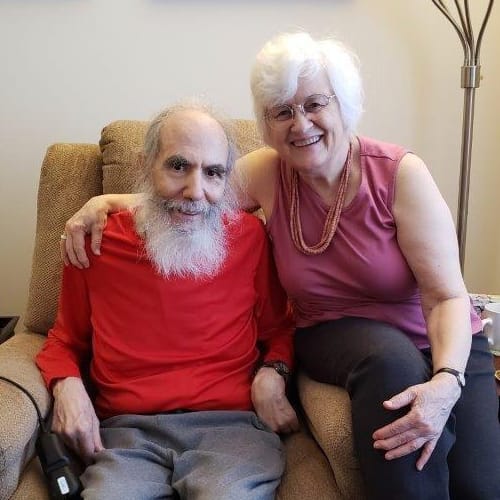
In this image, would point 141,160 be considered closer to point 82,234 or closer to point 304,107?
point 82,234

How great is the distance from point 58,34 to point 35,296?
0.86 metres

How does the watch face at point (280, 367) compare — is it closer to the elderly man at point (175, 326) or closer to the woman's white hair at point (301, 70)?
the elderly man at point (175, 326)

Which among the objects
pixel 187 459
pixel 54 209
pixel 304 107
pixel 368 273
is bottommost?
pixel 187 459

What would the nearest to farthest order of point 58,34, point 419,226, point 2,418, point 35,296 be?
point 2,418, point 419,226, point 35,296, point 58,34

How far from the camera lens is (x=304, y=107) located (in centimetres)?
125

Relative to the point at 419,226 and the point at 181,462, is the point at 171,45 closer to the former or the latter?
the point at 419,226

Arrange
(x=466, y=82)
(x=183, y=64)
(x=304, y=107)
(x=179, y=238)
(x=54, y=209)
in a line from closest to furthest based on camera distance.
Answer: (x=304, y=107) → (x=179, y=238) → (x=54, y=209) → (x=466, y=82) → (x=183, y=64)

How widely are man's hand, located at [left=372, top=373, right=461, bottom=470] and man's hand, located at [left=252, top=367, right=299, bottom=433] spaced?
0.30 m

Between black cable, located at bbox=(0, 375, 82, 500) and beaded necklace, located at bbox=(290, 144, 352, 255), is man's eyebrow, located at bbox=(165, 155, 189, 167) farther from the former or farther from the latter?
black cable, located at bbox=(0, 375, 82, 500)

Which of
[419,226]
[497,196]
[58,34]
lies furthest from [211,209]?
[497,196]

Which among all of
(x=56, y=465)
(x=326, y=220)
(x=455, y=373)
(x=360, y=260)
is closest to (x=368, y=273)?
(x=360, y=260)

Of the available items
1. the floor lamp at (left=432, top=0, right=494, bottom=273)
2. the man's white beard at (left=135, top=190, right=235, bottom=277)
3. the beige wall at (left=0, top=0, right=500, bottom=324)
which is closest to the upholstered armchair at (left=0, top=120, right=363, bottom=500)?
the man's white beard at (left=135, top=190, right=235, bottom=277)

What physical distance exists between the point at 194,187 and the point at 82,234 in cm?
28

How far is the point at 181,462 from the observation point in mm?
1175
